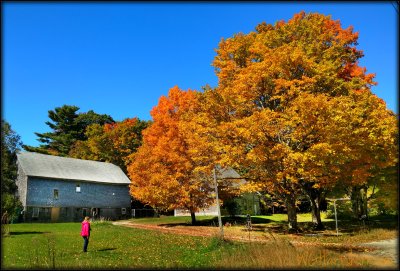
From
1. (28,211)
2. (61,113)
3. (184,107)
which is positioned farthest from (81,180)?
(61,113)

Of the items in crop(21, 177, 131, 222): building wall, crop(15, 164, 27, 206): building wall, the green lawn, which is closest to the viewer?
the green lawn

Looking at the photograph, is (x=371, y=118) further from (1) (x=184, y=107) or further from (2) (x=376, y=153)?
(1) (x=184, y=107)

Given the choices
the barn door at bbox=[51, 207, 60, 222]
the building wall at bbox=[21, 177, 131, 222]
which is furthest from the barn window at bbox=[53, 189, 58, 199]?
the barn door at bbox=[51, 207, 60, 222]

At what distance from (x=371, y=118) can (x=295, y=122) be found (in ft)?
20.0

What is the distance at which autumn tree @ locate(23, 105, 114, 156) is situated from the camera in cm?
7306

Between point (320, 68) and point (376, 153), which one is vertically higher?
point (320, 68)

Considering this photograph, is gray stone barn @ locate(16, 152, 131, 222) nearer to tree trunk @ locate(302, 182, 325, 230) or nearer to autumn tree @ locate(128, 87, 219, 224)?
autumn tree @ locate(128, 87, 219, 224)

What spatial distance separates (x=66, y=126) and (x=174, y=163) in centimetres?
5027

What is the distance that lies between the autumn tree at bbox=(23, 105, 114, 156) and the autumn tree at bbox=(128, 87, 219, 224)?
44.0 meters

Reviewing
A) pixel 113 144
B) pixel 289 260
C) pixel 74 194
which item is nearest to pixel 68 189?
pixel 74 194

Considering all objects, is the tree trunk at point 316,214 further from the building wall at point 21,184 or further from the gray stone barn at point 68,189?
the building wall at point 21,184

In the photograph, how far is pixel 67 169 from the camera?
4944 centimetres

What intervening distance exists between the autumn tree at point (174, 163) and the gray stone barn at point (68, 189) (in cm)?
1761

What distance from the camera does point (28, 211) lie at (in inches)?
1715
